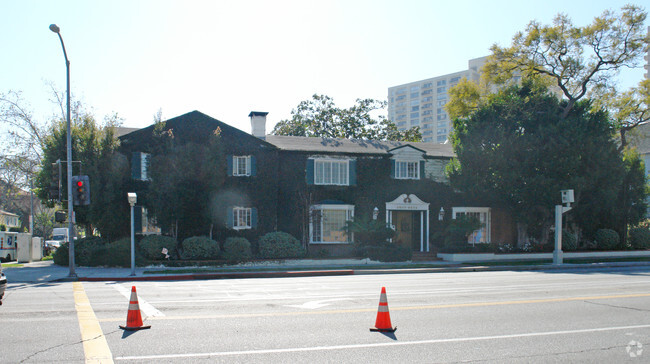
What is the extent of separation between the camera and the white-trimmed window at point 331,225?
1115 inches

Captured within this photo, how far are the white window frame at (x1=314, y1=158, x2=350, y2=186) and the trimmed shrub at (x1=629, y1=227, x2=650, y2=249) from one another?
18.1m

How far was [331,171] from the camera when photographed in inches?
1145

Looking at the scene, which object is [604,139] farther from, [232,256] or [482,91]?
[232,256]

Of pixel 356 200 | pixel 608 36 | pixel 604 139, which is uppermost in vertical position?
pixel 608 36

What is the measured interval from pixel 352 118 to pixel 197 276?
111 ft

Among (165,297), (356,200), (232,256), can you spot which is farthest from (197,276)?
(356,200)

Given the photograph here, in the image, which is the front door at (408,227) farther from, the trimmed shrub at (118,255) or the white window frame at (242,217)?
the trimmed shrub at (118,255)

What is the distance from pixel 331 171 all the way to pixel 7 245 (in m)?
19.1

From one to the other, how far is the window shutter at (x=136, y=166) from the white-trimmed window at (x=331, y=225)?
28.8ft

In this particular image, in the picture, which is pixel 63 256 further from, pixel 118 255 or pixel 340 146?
pixel 340 146

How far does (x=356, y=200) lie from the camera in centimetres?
2922

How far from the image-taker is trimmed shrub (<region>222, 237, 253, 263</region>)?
24.7 meters

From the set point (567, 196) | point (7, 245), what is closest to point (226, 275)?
point (567, 196)

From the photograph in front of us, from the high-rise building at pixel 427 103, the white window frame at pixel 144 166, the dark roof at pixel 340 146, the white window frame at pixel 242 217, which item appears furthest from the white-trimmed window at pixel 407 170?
the high-rise building at pixel 427 103
